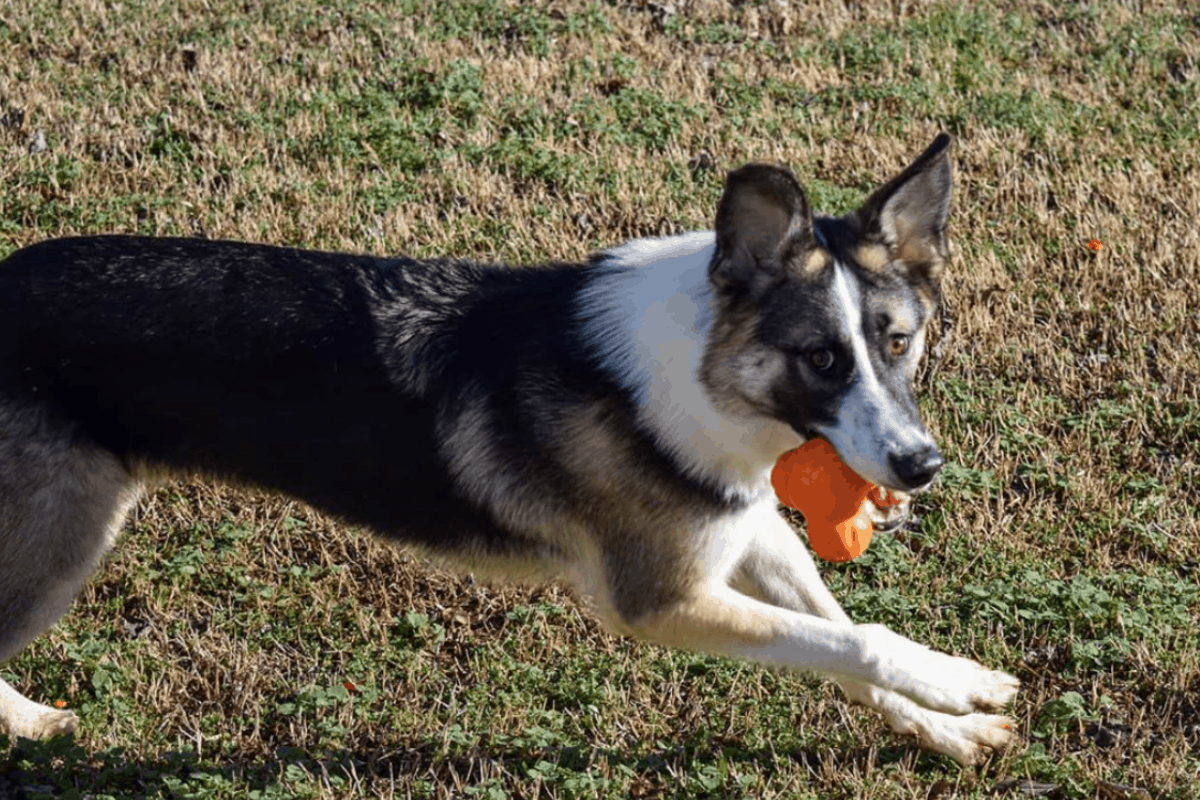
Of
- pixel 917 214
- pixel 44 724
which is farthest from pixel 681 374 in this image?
pixel 44 724

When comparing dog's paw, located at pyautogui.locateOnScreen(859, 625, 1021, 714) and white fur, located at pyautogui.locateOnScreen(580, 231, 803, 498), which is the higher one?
white fur, located at pyautogui.locateOnScreen(580, 231, 803, 498)

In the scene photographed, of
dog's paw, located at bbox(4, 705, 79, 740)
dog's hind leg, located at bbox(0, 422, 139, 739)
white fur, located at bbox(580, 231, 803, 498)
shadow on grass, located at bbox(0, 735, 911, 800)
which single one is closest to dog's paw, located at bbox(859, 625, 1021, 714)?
shadow on grass, located at bbox(0, 735, 911, 800)

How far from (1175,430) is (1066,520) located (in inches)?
34.7

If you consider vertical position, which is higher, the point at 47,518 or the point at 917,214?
the point at 917,214

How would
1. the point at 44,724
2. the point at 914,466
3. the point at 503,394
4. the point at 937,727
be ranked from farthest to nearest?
the point at 44,724
the point at 937,727
the point at 503,394
the point at 914,466

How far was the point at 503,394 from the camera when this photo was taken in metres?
4.49

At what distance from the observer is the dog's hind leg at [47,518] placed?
4.32m

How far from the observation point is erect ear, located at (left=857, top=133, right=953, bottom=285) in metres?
4.26

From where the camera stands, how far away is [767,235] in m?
→ 4.13

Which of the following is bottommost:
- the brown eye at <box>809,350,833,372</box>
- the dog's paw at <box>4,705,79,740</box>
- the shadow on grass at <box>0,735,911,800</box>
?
the dog's paw at <box>4,705,79,740</box>

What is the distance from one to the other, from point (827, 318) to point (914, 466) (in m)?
0.49

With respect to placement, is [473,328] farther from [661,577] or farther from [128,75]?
[128,75]

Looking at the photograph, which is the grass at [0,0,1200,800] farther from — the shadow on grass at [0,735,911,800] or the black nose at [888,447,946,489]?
the black nose at [888,447,946,489]

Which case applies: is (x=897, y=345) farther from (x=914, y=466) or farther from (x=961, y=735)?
(x=961, y=735)
